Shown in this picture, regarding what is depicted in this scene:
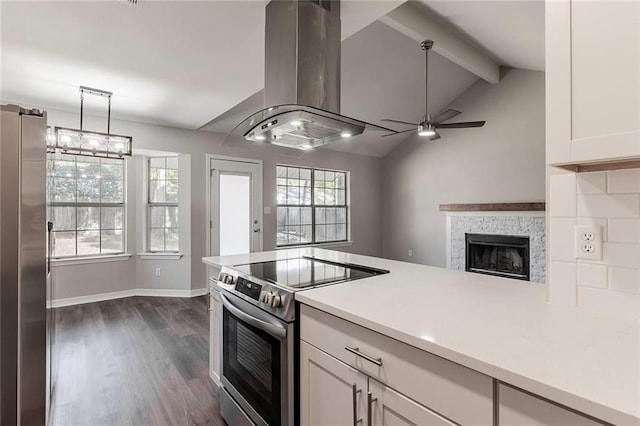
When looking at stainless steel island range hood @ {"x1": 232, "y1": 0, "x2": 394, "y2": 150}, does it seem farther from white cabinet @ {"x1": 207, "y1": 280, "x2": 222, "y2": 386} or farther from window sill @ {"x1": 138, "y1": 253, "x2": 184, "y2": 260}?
window sill @ {"x1": 138, "y1": 253, "x2": 184, "y2": 260}

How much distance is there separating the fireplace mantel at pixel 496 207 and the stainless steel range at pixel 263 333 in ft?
12.5

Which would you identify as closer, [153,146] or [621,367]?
[621,367]

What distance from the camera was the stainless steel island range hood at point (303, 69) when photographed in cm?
174

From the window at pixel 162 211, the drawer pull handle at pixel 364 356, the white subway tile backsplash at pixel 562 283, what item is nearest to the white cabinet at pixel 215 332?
the drawer pull handle at pixel 364 356

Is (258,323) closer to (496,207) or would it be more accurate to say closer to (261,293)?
(261,293)

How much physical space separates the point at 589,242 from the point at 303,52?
1646 millimetres

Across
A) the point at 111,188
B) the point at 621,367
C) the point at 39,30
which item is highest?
the point at 39,30

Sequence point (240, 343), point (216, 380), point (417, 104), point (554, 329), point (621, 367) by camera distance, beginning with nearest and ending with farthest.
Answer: point (621, 367), point (554, 329), point (240, 343), point (216, 380), point (417, 104)

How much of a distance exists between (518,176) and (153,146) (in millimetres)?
5289

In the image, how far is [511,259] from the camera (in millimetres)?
4828

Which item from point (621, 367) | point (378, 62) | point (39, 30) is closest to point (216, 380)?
point (621, 367)

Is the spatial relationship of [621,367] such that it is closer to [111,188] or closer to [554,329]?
[554,329]

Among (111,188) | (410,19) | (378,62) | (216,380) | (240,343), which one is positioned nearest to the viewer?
(240,343)

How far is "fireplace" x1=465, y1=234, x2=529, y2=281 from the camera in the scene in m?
4.58
